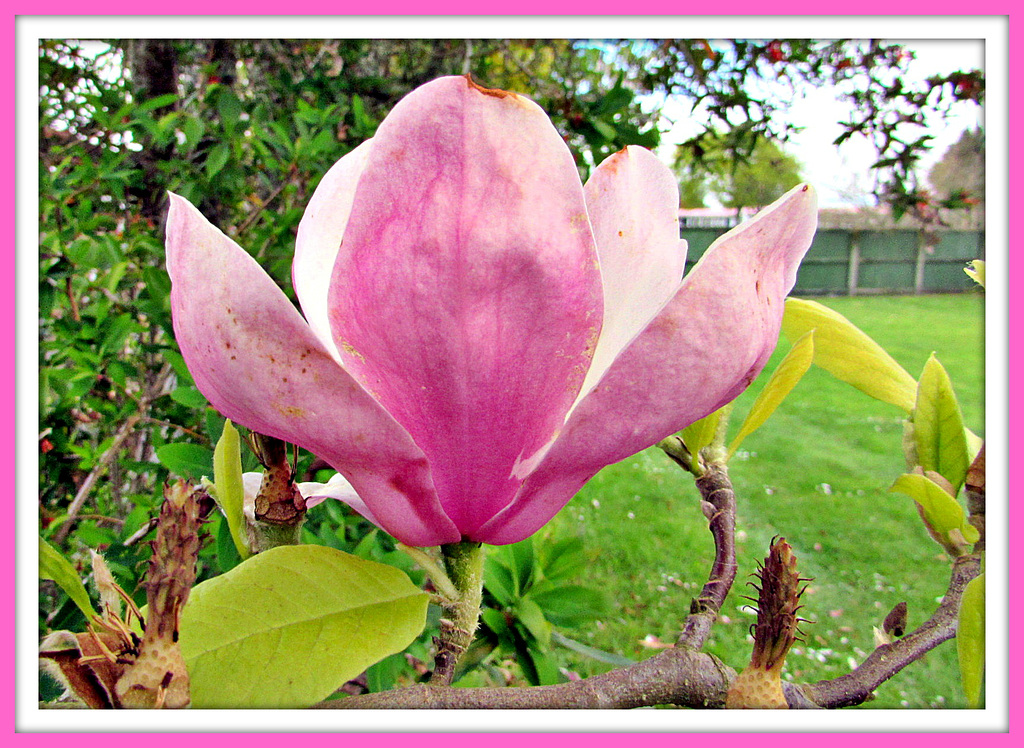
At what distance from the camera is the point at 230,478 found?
270mm

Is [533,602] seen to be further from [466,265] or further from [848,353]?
[466,265]

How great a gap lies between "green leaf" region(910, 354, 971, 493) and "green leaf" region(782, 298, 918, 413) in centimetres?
2

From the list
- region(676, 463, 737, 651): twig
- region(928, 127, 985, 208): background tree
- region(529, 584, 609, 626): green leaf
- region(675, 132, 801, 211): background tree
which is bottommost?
region(529, 584, 609, 626): green leaf

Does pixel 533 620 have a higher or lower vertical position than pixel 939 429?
lower

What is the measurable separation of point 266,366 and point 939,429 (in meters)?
0.30

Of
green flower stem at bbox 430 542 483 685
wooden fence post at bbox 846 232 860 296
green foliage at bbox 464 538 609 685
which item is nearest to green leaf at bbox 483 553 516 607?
green foliage at bbox 464 538 609 685

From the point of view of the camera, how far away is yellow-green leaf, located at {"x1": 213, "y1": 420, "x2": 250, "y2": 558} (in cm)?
27

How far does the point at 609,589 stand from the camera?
1.67m

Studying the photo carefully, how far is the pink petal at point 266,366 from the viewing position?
0.19m

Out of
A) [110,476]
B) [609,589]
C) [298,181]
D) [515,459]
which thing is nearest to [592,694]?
Answer: [515,459]

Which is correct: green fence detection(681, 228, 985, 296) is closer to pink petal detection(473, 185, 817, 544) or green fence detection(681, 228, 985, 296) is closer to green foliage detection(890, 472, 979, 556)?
green foliage detection(890, 472, 979, 556)

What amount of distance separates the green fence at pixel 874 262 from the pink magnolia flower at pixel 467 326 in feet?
2.97

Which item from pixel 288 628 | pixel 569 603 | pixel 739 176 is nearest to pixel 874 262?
pixel 739 176
